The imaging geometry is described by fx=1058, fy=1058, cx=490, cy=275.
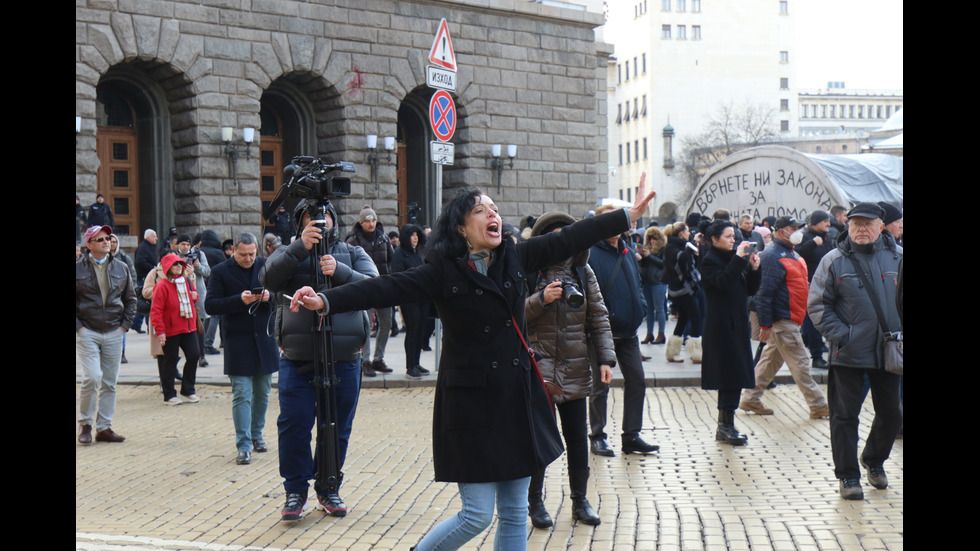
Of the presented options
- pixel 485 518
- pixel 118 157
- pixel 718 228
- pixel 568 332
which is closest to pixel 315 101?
pixel 118 157

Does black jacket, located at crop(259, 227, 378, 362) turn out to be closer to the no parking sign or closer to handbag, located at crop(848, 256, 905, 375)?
handbag, located at crop(848, 256, 905, 375)

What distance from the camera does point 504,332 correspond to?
4.45 metres

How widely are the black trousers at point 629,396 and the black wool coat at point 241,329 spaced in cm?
249

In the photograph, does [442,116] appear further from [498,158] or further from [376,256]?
[498,158]

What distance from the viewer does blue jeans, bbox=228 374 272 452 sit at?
8.18 m

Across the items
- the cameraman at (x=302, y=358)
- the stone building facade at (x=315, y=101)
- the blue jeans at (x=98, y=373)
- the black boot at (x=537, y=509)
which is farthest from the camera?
the stone building facade at (x=315, y=101)

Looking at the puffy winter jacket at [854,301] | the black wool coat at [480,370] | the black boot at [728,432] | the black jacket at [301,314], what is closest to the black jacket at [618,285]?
the black boot at [728,432]

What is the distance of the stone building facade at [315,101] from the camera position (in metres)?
20.8

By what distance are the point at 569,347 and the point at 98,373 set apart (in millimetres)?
4757

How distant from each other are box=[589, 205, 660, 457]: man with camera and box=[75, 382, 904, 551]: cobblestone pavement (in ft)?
0.73

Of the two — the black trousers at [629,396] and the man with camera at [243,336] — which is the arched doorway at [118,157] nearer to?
the man with camera at [243,336]

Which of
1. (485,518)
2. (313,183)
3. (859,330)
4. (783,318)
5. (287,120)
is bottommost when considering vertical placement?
(485,518)

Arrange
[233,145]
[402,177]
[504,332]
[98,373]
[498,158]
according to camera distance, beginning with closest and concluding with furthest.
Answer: [504,332] → [98,373] → [233,145] → [498,158] → [402,177]
